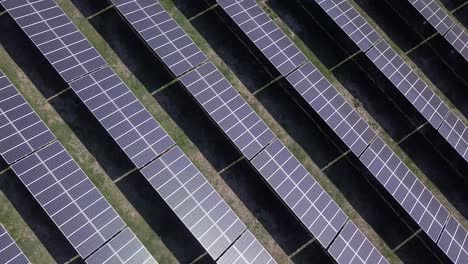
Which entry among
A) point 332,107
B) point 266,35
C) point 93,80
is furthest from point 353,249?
point 93,80

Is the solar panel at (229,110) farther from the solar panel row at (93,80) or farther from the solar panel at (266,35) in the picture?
the solar panel at (266,35)

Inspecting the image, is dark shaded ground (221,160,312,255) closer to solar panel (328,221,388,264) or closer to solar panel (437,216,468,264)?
solar panel (328,221,388,264)

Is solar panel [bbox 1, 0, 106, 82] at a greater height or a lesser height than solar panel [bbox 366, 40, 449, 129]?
greater

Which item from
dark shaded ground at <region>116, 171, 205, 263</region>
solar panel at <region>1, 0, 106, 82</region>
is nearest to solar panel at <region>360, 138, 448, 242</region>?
dark shaded ground at <region>116, 171, 205, 263</region>

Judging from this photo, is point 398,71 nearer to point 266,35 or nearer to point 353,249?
point 266,35

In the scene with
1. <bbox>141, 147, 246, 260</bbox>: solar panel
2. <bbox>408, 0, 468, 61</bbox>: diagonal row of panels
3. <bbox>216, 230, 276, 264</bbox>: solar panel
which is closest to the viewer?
<bbox>216, 230, 276, 264</bbox>: solar panel
